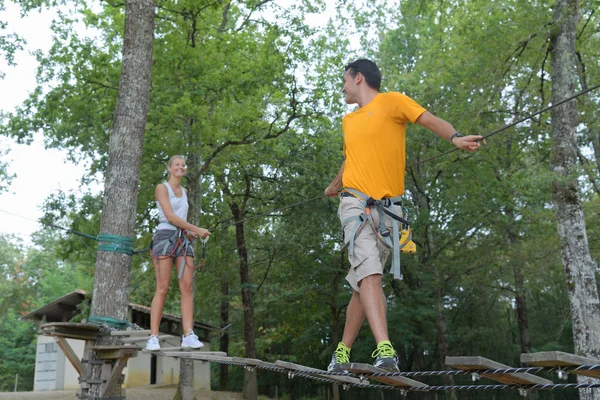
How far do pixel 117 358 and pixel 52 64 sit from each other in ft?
35.5

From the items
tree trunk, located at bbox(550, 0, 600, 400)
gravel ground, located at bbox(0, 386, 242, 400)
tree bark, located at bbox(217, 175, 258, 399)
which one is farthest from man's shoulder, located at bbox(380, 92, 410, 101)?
gravel ground, located at bbox(0, 386, 242, 400)

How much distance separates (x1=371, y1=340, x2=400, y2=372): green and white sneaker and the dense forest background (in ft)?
16.1

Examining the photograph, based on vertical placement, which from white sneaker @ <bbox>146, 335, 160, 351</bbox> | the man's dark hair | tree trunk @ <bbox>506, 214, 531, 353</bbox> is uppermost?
tree trunk @ <bbox>506, 214, 531, 353</bbox>

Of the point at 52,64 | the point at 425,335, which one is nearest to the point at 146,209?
the point at 52,64

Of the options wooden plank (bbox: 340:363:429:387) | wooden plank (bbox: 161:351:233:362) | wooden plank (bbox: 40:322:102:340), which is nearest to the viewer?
wooden plank (bbox: 340:363:429:387)

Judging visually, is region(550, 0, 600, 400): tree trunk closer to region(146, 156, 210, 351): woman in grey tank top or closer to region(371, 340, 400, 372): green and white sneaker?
region(146, 156, 210, 351): woman in grey tank top

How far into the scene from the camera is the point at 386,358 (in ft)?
10.6

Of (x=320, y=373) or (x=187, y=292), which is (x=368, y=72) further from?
(x=187, y=292)

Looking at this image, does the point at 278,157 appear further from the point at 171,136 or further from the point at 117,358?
the point at 117,358

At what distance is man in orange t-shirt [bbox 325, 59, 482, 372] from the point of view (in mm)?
3453

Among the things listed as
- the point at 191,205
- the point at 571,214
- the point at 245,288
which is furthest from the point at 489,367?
the point at 245,288

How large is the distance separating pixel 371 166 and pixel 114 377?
12.2ft

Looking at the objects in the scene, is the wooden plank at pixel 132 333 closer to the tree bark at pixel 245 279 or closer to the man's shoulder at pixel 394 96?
the man's shoulder at pixel 394 96

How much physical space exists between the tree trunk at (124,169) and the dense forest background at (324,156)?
8.53 ft
